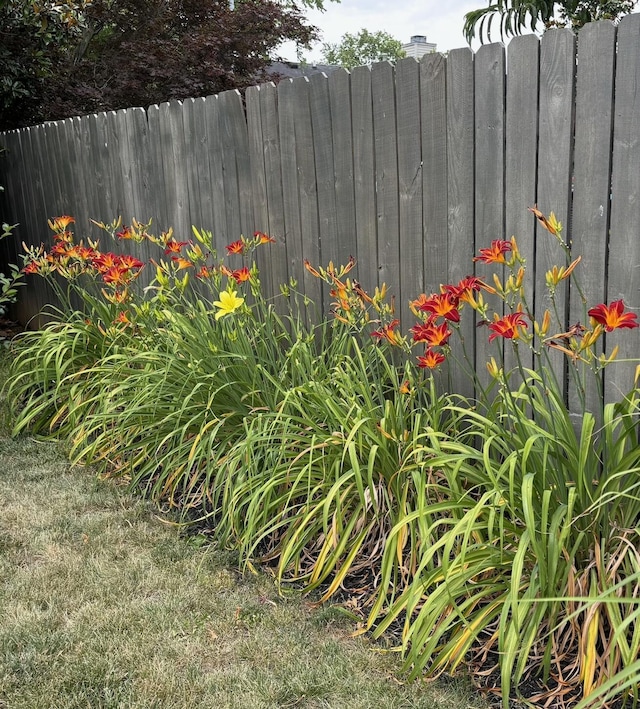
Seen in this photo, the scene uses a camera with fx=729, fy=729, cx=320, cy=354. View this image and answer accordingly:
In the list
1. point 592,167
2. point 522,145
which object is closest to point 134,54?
point 522,145

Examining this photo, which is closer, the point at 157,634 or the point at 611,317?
the point at 611,317

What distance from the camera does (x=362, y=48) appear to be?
51438 millimetres

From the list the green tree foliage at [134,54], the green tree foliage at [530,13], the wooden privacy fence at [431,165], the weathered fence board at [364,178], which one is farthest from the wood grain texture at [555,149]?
the green tree foliage at [530,13]

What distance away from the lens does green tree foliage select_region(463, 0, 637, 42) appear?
14.5 meters

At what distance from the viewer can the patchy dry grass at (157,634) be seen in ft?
6.91

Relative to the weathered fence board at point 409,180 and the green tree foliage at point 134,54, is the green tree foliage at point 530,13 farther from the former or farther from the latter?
the weathered fence board at point 409,180

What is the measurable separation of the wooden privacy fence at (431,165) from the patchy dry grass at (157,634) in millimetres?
1307

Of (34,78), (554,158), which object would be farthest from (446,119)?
(34,78)

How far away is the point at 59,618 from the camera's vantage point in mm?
2531

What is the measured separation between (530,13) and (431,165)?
13312 millimetres

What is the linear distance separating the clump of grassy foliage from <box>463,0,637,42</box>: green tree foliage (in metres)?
12.6

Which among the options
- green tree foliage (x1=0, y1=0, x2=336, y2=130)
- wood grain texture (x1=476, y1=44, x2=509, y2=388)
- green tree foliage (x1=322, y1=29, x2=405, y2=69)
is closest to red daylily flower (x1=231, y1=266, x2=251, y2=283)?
wood grain texture (x1=476, y1=44, x2=509, y2=388)

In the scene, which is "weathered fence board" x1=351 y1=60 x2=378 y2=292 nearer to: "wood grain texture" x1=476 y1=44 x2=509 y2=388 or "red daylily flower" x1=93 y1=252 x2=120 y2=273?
"wood grain texture" x1=476 y1=44 x2=509 y2=388

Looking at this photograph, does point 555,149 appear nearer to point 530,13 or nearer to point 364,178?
point 364,178
